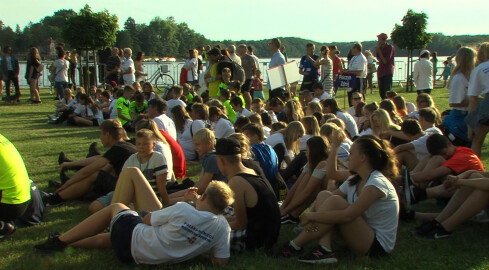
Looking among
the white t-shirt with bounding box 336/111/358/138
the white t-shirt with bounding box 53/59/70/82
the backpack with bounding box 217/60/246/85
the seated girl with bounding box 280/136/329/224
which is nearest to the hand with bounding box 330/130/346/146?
the seated girl with bounding box 280/136/329/224

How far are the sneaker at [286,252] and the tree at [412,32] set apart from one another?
21751 millimetres

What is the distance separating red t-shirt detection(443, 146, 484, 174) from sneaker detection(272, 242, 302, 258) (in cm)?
218

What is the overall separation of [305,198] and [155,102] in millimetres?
4203

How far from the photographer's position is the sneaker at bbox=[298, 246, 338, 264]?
14.7ft

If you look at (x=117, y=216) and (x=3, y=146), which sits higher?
Answer: (x=3, y=146)

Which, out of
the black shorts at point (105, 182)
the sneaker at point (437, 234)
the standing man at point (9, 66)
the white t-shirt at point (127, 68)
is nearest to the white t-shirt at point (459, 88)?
the sneaker at point (437, 234)

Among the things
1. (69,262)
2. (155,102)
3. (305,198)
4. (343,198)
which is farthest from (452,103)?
(69,262)

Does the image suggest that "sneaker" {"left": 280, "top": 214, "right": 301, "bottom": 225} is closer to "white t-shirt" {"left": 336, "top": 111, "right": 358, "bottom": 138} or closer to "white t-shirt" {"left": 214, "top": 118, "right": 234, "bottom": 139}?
"white t-shirt" {"left": 336, "top": 111, "right": 358, "bottom": 138}

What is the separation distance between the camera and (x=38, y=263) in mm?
4645

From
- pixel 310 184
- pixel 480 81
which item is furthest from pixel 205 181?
pixel 480 81

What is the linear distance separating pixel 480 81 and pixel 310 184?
9.01 feet

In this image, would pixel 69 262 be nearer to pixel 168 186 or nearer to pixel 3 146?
pixel 3 146

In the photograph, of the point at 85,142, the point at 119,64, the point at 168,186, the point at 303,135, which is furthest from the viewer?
the point at 119,64

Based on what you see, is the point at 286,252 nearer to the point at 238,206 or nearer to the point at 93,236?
the point at 238,206
